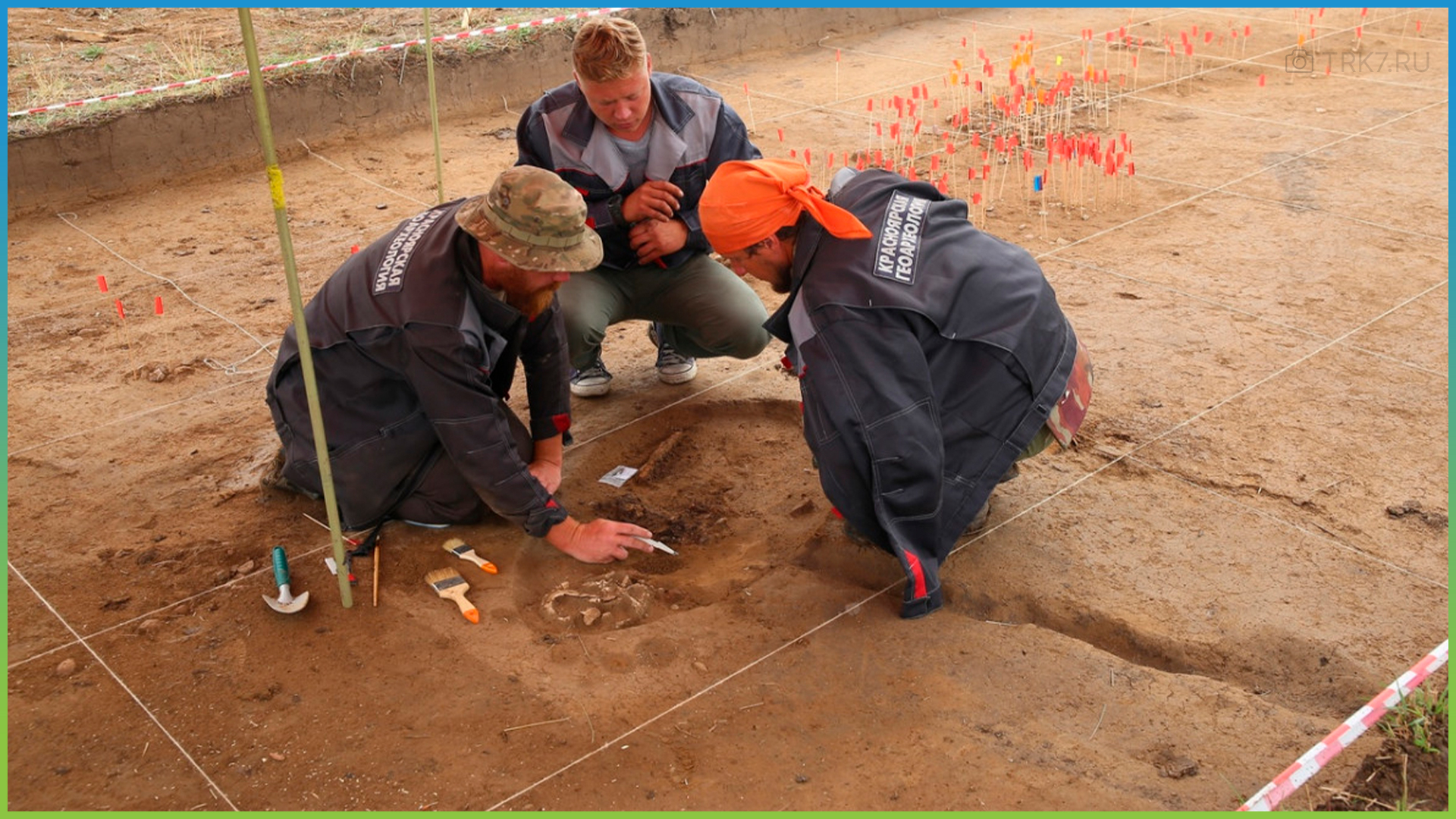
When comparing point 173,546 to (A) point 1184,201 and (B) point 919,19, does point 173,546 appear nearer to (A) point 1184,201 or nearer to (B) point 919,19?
(A) point 1184,201

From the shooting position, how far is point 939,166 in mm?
6867

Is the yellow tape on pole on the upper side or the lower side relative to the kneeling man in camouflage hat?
upper

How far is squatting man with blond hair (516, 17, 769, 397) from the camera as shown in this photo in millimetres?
3934

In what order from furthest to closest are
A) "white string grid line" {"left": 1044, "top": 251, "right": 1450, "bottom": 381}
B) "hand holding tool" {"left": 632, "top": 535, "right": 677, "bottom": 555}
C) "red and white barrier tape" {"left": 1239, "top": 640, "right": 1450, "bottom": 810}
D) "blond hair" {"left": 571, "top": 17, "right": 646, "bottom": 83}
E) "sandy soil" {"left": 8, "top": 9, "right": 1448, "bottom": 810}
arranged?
"white string grid line" {"left": 1044, "top": 251, "right": 1450, "bottom": 381} → "blond hair" {"left": 571, "top": 17, "right": 646, "bottom": 83} → "hand holding tool" {"left": 632, "top": 535, "right": 677, "bottom": 555} → "sandy soil" {"left": 8, "top": 9, "right": 1448, "bottom": 810} → "red and white barrier tape" {"left": 1239, "top": 640, "right": 1450, "bottom": 810}

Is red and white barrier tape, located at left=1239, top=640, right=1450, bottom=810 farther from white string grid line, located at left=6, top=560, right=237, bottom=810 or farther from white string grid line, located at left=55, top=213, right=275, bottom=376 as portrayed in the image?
white string grid line, located at left=55, top=213, right=275, bottom=376

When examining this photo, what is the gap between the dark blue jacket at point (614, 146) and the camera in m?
3.94

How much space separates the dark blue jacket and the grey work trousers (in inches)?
6.5

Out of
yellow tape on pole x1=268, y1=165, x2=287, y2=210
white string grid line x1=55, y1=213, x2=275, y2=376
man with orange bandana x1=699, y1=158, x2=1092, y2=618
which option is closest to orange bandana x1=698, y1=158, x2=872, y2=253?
man with orange bandana x1=699, y1=158, x2=1092, y2=618

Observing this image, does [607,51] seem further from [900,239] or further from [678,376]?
[678,376]

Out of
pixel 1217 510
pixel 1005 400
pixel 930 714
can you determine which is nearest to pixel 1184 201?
pixel 1217 510

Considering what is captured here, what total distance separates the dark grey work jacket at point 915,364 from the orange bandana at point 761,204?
0.09m

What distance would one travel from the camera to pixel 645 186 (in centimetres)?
392

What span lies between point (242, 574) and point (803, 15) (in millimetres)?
7963

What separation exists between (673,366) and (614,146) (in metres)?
0.94
